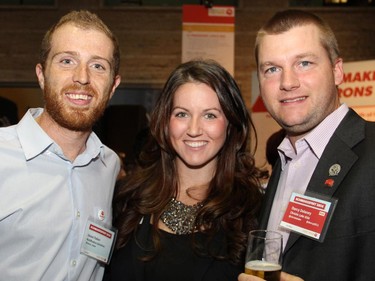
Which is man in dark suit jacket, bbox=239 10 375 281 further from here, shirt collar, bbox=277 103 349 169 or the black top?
the black top

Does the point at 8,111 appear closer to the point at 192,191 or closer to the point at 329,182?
the point at 192,191

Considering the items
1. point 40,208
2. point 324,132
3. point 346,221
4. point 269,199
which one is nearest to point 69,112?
point 40,208

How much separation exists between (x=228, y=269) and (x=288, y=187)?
0.49 metres

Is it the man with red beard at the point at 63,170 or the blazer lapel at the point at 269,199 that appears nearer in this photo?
the man with red beard at the point at 63,170

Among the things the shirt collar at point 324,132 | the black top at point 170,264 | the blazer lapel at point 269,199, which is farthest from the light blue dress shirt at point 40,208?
the shirt collar at point 324,132

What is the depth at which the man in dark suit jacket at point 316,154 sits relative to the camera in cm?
164

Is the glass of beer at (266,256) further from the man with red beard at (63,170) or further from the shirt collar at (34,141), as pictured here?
the shirt collar at (34,141)

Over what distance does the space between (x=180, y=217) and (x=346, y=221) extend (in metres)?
0.93

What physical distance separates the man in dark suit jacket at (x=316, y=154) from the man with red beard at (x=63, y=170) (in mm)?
776

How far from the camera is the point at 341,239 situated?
1.65m

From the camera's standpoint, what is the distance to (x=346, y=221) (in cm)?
165

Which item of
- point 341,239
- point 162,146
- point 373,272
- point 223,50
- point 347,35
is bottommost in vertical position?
point 373,272

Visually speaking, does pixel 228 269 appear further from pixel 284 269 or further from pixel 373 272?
pixel 373 272

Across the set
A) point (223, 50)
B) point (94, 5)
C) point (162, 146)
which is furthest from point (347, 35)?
point (162, 146)
